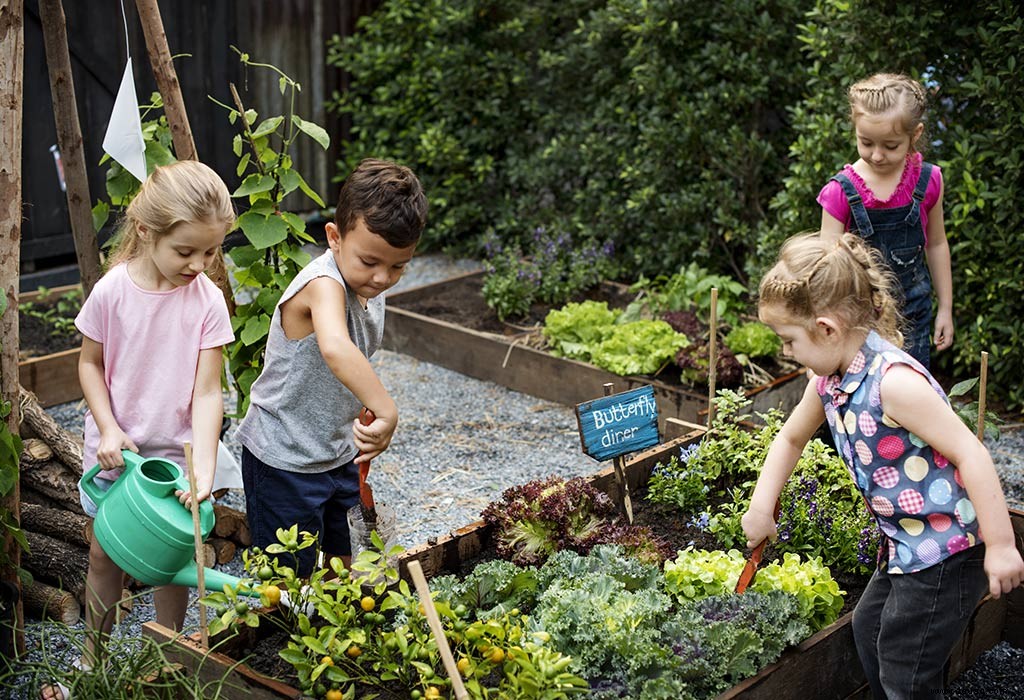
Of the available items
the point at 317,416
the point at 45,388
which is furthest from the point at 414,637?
the point at 45,388

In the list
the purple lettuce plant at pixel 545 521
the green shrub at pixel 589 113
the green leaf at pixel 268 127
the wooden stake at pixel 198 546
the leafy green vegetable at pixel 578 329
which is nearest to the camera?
the wooden stake at pixel 198 546

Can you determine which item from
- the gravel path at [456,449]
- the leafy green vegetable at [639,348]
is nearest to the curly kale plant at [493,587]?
the gravel path at [456,449]

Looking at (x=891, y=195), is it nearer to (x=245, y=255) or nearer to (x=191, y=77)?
(x=245, y=255)

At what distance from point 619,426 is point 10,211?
5.77ft

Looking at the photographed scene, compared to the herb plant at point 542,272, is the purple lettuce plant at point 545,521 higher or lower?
higher

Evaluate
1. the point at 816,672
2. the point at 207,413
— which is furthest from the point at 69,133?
the point at 816,672

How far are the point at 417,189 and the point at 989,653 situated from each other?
2.18 meters

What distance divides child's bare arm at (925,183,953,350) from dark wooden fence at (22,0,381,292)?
13.7 feet

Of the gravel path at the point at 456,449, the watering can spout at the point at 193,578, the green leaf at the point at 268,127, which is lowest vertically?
the gravel path at the point at 456,449

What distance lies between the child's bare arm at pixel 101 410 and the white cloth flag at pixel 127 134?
2.10 ft

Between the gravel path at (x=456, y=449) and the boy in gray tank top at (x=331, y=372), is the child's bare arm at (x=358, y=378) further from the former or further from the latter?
the gravel path at (x=456, y=449)

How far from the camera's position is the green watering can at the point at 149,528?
8.30 feet

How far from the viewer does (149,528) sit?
99.4 inches

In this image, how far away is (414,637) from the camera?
2.43 m
